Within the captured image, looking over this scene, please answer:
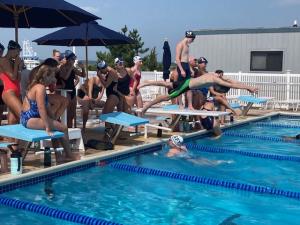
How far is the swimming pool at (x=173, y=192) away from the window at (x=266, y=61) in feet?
38.3

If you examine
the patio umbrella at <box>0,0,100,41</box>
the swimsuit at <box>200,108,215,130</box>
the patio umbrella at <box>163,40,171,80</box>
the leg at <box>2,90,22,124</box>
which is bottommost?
the swimsuit at <box>200,108,215,130</box>

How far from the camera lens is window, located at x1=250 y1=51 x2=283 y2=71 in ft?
64.0

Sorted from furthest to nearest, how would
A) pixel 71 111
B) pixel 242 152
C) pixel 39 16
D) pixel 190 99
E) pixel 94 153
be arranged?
pixel 190 99 → pixel 39 16 → pixel 71 111 → pixel 242 152 → pixel 94 153

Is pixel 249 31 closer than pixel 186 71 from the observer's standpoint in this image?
No

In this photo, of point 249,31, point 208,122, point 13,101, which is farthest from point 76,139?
point 249,31

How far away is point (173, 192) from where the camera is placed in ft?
21.1

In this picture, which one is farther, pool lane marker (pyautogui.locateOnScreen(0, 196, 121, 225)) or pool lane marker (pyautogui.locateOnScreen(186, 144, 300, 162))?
pool lane marker (pyautogui.locateOnScreen(186, 144, 300, 162))

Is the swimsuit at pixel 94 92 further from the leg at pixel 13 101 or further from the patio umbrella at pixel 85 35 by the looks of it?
the leg at pixel 13 101

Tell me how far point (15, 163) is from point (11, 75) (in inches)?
67.2

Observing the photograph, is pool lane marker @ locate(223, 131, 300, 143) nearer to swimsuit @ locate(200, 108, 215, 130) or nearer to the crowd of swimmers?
the crowd of swimmers

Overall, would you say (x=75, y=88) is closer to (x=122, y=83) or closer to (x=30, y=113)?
(x=122, y=83)

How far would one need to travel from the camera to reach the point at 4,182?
580 centimetres

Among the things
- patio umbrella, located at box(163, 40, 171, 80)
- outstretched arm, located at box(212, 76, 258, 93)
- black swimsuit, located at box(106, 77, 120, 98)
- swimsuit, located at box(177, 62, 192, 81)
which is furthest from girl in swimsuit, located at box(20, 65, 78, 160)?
patio umbrella, located at box(163, 40, 171, 80)

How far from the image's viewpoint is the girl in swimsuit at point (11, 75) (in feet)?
23.2
